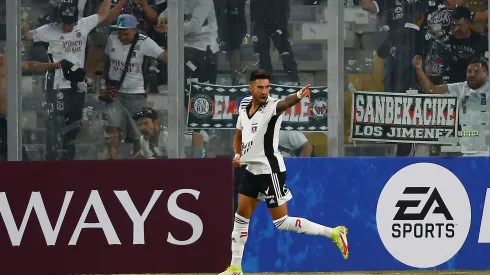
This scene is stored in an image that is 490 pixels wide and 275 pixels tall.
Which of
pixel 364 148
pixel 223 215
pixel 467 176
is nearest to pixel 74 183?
pixel 223 215

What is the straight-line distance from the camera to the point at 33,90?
10461mm

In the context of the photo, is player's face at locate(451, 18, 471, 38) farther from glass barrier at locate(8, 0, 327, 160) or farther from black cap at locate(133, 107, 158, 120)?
black cap at locate(133, 107, 158, 120)

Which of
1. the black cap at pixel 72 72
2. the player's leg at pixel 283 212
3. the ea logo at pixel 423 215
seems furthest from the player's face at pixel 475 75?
the black cap at pixel 72 72

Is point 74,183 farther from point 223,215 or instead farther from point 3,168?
point 223,215

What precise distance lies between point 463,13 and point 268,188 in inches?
147

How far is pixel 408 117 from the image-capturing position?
34.9 ft

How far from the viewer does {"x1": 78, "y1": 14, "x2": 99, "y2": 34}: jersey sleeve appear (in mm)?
10633

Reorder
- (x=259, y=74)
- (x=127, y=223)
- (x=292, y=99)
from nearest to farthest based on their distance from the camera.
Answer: (x=292, y=99) < (x=259, y=74) < (x=127, y=223)

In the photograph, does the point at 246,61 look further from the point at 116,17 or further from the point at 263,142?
the point at 263,142

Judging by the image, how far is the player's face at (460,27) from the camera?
10633 millimetres

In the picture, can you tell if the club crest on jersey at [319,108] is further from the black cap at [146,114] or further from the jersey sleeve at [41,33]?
the jersey sleeve at [41,33]

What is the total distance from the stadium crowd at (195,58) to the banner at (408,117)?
11cm

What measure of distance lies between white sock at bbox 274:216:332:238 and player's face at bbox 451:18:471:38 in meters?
3.41

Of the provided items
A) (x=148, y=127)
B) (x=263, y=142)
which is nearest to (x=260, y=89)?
(x=263, y=142)
